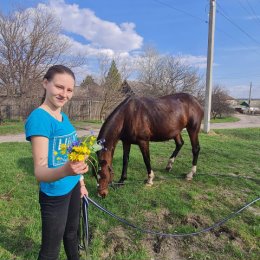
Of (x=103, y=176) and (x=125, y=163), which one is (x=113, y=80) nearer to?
(x=125, y=163)

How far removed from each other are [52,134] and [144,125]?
3.47 meters

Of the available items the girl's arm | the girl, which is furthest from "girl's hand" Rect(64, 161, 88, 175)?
the girl

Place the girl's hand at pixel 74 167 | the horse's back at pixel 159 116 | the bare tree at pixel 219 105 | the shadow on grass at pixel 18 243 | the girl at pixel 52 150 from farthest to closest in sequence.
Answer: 1. the bare tree at pixel 219 105
2. the horse's back at pixel 159 116
3. the shadow on grass at pixel 18 243
4. the girl at pixel 52 150
5. the girl's hand at pixel 74 167

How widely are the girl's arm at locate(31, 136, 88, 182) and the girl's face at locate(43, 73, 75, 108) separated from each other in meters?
0.33

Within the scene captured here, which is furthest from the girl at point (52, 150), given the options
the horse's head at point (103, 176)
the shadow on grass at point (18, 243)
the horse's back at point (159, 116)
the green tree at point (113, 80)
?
the green tree at point (113, 80)

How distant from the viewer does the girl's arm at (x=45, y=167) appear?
1.72 metres

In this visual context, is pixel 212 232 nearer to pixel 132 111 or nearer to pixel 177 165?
pixel 132 111

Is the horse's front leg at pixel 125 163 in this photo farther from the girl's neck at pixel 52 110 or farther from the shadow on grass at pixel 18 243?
the girl's neck at pixel 52 110

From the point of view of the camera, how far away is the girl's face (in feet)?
7.05

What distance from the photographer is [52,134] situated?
6.98ft

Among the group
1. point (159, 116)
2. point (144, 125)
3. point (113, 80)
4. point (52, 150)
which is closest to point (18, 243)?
point (52, 150)

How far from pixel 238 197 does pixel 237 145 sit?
18.7 ft

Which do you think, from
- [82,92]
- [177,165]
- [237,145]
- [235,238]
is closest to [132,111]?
[177,165]

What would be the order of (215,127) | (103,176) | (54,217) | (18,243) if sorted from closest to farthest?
(54,217)
(18,243)
(103,176)
(215,127)
